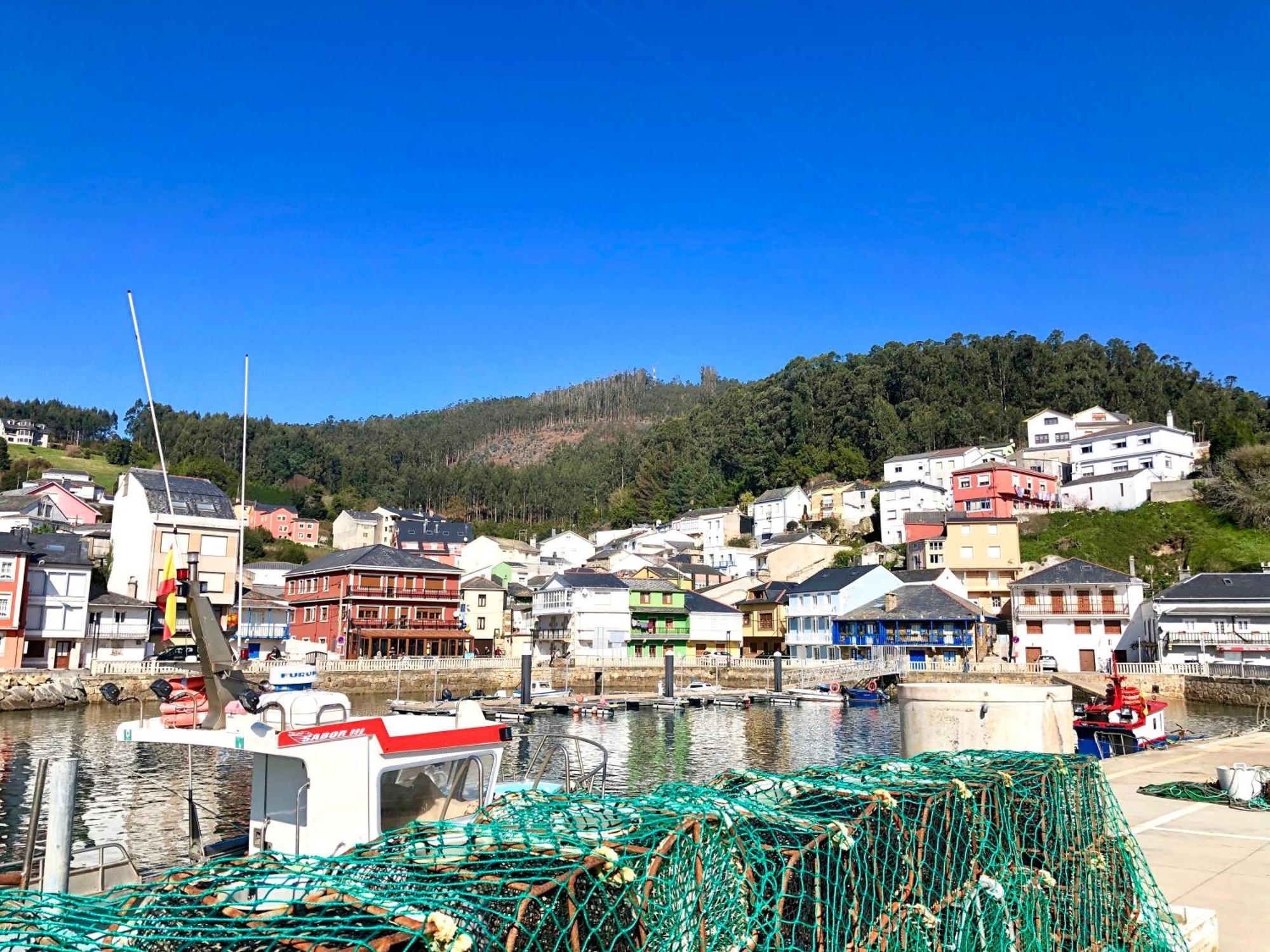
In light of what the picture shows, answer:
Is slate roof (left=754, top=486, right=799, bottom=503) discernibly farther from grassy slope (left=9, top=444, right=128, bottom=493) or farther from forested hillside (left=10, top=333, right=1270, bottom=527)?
grassy slope (left=9, top=444, right=128, bottom=493)

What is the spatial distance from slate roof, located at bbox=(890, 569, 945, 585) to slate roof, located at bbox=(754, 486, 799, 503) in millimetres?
29606

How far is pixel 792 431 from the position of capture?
121250 millimetres

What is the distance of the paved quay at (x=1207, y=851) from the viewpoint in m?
9.22

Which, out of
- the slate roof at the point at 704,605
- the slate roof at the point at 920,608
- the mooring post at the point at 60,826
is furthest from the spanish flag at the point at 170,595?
the slate roof at the point at 704,605

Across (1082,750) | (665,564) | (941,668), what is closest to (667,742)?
(1082,750)

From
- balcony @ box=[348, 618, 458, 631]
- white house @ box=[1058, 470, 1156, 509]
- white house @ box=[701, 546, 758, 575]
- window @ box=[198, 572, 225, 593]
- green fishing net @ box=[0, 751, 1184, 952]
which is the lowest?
green fishing net @ box=[0, 751, 1184, 952]

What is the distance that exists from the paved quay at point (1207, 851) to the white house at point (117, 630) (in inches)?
2069

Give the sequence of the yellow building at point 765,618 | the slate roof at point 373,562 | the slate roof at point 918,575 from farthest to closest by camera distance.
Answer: the yellow building at point 765,618 → the slate roof at point 918,575 → the slate roof at point 373,562

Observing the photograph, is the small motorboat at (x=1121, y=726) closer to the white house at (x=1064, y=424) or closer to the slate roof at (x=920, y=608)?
the slate roof at (x=920, y=608)

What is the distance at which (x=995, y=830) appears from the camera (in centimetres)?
684

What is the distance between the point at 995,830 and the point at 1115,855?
202cm

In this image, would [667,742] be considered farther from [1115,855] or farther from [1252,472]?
[1252,472]

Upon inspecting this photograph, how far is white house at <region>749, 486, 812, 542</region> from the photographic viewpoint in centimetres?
10331

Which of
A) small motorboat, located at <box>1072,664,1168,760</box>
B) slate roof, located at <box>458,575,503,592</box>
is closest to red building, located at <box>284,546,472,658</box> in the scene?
slate roof, located at <box>458,575,503,592</box>
